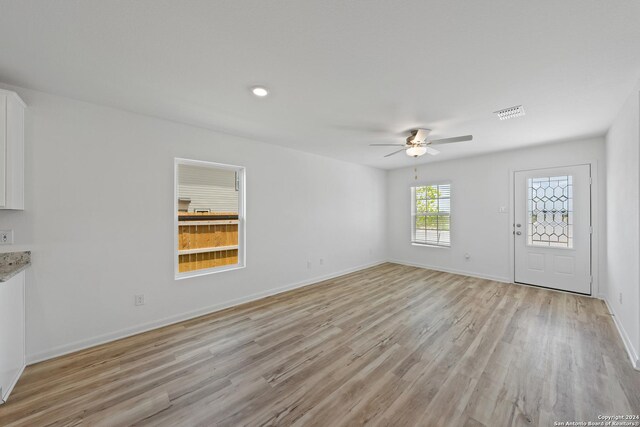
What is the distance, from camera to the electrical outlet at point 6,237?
2146 millimetres

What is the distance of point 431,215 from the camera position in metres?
5.85

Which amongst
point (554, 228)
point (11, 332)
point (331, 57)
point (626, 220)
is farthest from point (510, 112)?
point (11, 332)

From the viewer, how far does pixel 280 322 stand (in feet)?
10.1

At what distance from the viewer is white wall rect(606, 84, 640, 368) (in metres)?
2.23

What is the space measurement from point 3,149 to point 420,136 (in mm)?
4213

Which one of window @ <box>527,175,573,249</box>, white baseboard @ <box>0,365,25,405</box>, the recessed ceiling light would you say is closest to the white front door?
window @ <box>527,175,573,249</box>

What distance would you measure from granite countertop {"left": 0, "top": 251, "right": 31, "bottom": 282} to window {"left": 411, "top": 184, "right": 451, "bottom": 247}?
20.8 feet

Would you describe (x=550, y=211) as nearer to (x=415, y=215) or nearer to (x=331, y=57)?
(x=415, y=215)

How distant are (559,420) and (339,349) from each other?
162 centimetres

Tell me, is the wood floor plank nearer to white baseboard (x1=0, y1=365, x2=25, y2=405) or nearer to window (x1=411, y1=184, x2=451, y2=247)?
white baseboard (x1=0, y1=365, x2=25, y2=405)

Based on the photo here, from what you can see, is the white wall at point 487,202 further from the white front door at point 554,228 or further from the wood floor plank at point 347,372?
the wood floor plank at point 347,372

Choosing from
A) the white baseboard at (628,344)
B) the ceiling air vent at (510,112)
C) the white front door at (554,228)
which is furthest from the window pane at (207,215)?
the white front door at (554,228)

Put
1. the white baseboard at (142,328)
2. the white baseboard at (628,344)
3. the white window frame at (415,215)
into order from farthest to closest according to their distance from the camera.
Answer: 1. the white window frame at (415,215)
2. the white baseboard at (142,328)
3. the white baseboard at (628,344)

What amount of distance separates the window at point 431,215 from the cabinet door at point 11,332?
250 inches
